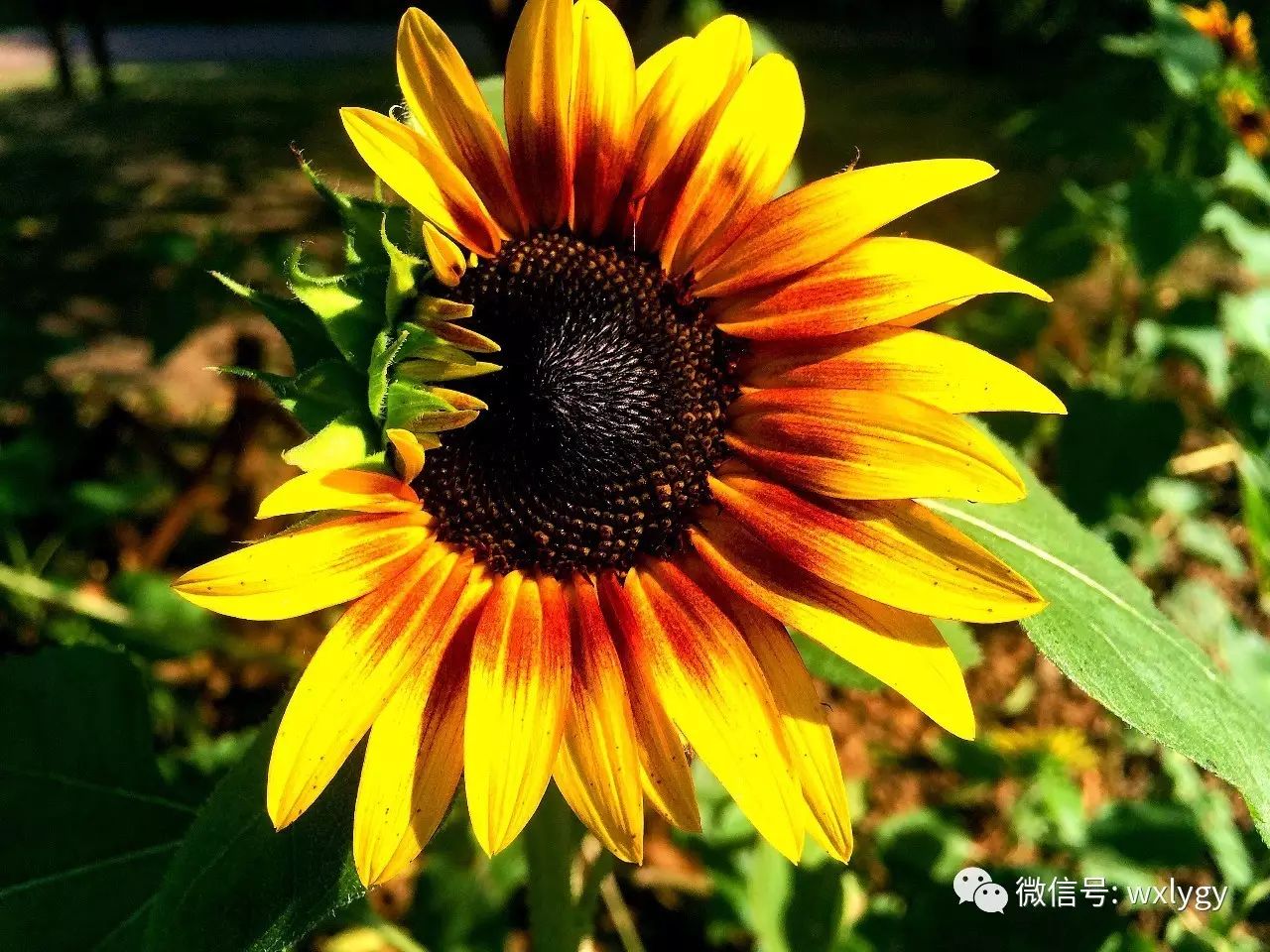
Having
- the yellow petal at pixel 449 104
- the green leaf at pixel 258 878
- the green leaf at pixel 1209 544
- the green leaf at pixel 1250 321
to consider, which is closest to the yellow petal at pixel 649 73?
the yellow petal at pixel 449 104

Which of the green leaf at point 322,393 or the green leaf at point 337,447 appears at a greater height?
the green leaf at point 322,393

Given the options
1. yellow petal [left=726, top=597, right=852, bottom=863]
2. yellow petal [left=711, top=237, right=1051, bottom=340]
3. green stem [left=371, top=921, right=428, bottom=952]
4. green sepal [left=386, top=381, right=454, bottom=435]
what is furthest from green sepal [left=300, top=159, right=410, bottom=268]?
green stem [left=371, top=921, right=428, bottom=952]

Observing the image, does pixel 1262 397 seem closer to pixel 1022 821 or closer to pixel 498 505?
pixel 1022 821

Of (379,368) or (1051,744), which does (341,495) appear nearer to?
(379,368)

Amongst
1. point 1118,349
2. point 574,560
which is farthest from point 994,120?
point 574,560

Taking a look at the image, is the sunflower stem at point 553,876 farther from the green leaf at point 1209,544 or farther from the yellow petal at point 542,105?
the green leaf at point 1209,544

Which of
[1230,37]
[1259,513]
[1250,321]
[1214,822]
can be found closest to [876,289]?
[1259,513]
